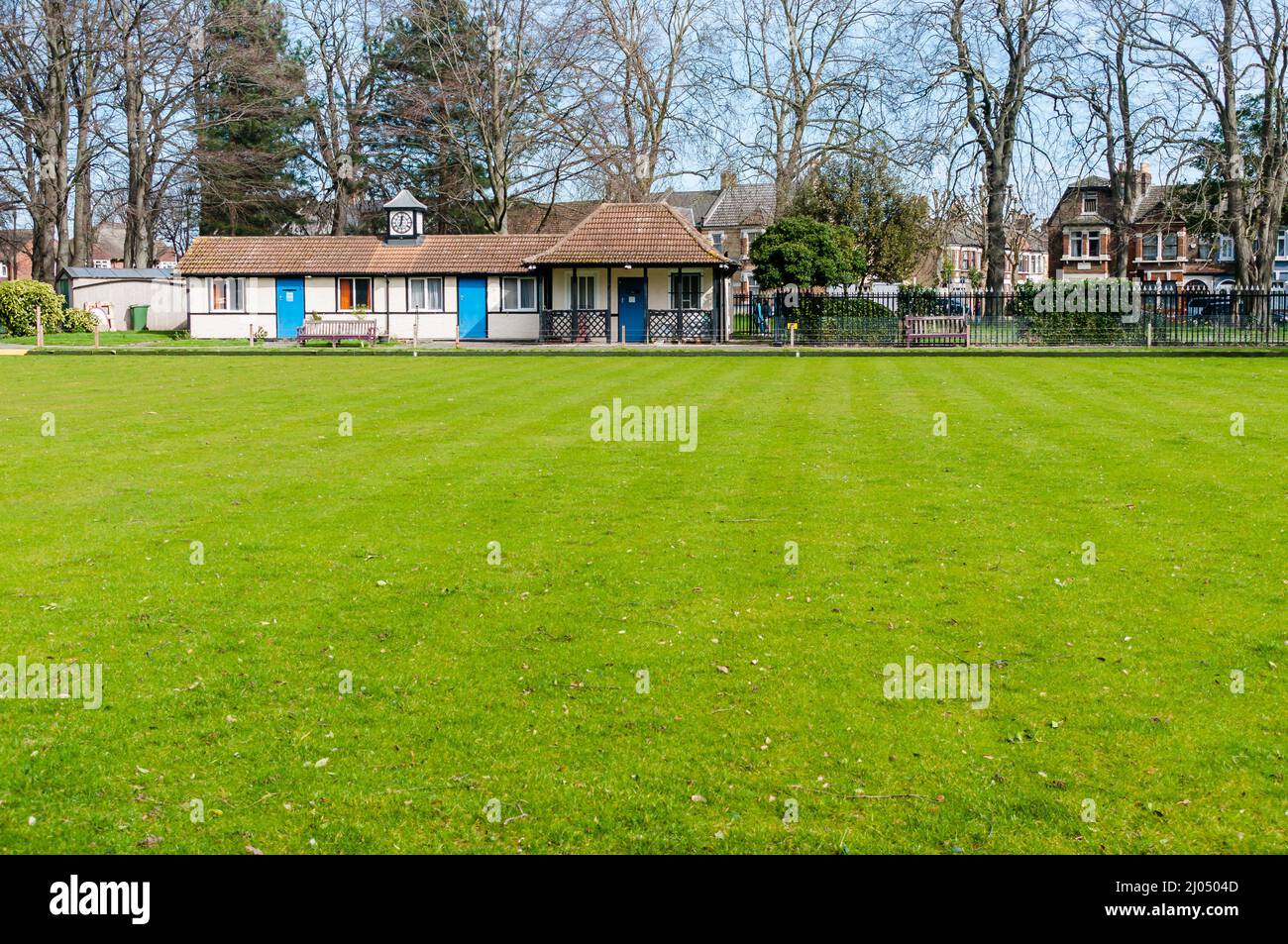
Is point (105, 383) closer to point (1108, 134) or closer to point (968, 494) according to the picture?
point (968, 494)

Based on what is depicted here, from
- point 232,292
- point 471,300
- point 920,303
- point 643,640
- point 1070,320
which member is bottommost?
point 643,640

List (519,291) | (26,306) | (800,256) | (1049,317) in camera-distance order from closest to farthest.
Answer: (1049,317) → (800,256) → (26,306) → (519,291)

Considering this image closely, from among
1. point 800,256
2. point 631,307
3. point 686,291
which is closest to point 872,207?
point 800,256

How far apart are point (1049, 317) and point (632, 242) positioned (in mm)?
16045

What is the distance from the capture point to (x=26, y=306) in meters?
48.5

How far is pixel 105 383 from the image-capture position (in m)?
25.1

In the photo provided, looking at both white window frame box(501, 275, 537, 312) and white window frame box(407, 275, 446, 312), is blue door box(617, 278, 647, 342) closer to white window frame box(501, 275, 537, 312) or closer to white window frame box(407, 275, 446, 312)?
white window frame box(501, 275, 537, 312)

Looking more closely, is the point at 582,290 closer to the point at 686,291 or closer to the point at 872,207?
the point at 686,291

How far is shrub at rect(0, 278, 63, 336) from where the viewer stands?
4812cm

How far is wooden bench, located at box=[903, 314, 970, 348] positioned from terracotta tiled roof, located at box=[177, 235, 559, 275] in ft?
54.6

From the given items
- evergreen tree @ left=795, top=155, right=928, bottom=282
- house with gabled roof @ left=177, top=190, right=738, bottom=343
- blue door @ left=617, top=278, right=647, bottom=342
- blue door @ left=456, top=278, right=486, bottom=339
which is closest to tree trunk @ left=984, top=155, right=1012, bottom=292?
evergreen tree @ left=795, top=155, right=928, bottom=282

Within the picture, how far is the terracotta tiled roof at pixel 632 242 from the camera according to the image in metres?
45.2
